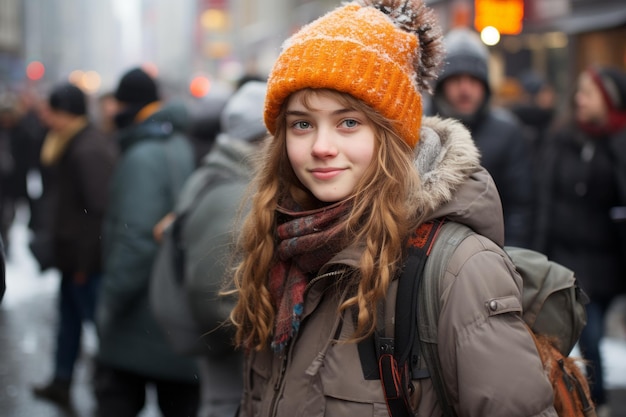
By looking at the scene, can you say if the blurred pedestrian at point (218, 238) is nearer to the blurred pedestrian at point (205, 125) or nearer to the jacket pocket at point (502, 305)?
the blurred pedestrian at point (205, 125)

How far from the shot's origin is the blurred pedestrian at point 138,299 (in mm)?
4840

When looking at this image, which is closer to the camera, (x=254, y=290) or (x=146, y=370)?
(x=254, y=290)

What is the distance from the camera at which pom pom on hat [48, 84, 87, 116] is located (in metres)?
7.64

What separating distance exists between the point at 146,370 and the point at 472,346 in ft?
9.84

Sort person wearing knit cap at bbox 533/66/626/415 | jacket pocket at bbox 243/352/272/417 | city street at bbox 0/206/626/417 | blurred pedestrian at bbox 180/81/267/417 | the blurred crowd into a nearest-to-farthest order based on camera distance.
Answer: jacket pocket at bbox 243/352/272/417, blurred pedestrian at bbox 180/81/267/417, the blurred crowd, person wearing knit cap at bbox 533/66/626/415, city street at bbox 0/206/626/417

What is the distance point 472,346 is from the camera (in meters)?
2.17

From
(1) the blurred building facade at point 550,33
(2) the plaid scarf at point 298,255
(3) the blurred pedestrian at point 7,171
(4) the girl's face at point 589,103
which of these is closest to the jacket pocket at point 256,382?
(2) the plaid scarf at point 298,255

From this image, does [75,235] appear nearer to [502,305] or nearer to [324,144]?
[324,144]

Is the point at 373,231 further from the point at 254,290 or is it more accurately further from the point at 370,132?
the point at 254,290

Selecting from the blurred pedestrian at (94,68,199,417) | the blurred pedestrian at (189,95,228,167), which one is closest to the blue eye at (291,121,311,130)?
the blurred pedestrian at (94,68,199,417)

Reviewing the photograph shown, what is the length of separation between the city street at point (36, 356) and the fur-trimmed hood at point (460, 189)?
14.4 feet

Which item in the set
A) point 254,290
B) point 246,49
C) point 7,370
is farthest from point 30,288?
point 246,49

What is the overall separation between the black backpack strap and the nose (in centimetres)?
37

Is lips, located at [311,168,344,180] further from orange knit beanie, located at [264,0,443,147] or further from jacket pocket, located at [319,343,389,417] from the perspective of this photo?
jacket pocket, located at [319,343,389,417]
